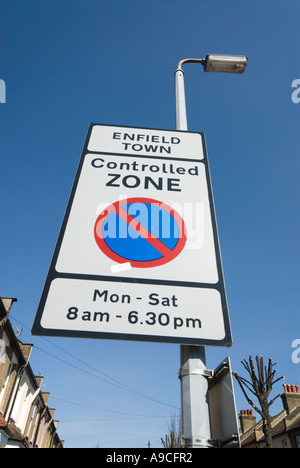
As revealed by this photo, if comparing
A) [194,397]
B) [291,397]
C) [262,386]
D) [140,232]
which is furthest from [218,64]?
[291,397]

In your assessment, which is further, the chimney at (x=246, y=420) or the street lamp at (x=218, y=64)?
the chimney at (x=246, y=420)

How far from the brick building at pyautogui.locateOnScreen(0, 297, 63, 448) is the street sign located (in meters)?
12.2

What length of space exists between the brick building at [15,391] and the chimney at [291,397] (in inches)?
820

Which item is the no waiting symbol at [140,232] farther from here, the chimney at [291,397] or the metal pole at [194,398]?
the chimney at [291,397]

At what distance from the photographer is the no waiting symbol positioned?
178 cm

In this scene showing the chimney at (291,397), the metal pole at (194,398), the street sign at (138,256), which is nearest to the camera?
the metal pole at (194,398)

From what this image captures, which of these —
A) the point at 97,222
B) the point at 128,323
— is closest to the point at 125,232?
the point at 97,222

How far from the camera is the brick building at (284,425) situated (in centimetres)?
2098

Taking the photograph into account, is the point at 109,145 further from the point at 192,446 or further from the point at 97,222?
the point at 192,446

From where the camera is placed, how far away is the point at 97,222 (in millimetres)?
1901

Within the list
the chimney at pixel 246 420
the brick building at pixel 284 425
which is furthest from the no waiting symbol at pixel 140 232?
the chimney at pixel 246 420

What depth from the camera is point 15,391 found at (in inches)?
572

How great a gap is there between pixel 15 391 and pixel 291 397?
932 inches
